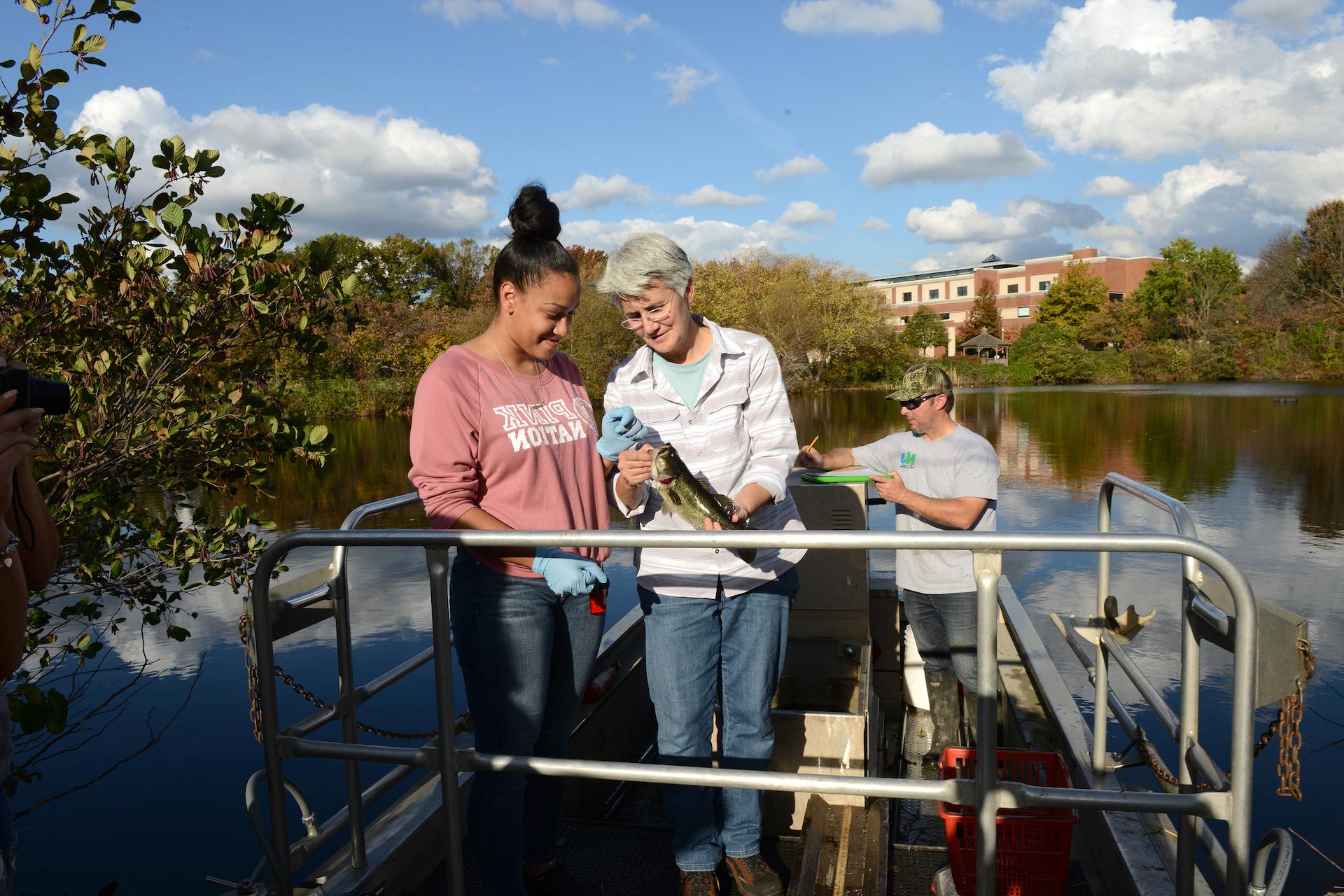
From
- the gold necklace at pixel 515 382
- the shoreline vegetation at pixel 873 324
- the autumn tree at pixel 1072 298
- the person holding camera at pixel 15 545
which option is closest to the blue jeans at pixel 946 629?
the gold necklace at pixel 515 382

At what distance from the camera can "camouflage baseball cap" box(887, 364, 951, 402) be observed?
4043 mm

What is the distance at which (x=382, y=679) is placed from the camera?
295cm

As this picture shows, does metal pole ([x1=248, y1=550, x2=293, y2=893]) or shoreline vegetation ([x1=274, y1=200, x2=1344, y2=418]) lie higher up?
shoreline vegetation ([x1=274, y1=200, x2=1344, y2=418])

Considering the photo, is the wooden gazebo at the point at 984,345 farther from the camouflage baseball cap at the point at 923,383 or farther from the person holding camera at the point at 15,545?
the person holding camera at the point at 15,545

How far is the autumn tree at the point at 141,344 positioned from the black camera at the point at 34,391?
1.92m

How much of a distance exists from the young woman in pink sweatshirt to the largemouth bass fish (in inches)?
8.7

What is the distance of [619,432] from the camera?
259cm

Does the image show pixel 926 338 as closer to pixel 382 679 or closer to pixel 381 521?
pixel 381 521

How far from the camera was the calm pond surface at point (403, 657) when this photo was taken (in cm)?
521

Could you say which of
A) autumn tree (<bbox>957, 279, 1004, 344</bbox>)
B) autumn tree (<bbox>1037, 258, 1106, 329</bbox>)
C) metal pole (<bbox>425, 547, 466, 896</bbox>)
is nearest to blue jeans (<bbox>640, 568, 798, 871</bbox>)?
metal pole (<bbox>425, 547, 466, 896</bbox>)

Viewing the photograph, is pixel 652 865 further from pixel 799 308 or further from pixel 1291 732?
pixel 799 308

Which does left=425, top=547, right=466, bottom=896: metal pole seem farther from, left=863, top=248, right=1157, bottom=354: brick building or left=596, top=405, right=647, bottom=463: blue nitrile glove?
left=863, top=248, right=1157, bottom=354: brick building

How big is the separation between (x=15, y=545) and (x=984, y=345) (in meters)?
66.2

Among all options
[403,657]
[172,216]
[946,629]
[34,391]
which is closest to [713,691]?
[946,629]
